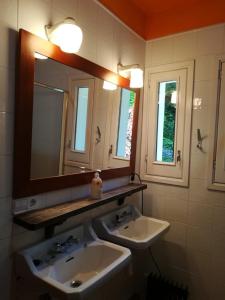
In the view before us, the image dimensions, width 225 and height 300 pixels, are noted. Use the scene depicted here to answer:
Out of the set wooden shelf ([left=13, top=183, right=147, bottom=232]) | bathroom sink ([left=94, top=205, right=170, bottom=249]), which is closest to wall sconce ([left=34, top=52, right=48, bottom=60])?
wooden shelf ([left=13, top=183, right=147, bottom=232])

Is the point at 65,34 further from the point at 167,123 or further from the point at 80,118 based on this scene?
the point at 167,123

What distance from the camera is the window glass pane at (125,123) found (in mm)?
2027

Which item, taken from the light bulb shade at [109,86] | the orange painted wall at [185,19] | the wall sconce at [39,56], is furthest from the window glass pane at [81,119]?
the orange painted wall at [185,19]

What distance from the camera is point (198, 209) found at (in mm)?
2027

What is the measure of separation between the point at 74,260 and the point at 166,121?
4.40 ft

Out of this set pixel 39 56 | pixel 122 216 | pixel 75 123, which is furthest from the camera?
pixel 122 216

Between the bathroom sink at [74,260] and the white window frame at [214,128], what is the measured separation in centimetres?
91

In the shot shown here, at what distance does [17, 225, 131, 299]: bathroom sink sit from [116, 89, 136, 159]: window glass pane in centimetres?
71

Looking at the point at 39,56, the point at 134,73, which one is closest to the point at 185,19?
the point at 134,73

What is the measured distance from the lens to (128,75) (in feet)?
6.69

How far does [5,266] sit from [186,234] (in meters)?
1.43

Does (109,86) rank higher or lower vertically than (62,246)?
higher

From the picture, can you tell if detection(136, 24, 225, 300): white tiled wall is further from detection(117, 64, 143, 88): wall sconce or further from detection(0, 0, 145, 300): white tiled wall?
detection(0, 0, 145, 300): white tiled wall

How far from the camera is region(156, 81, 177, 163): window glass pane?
2.15 meters
